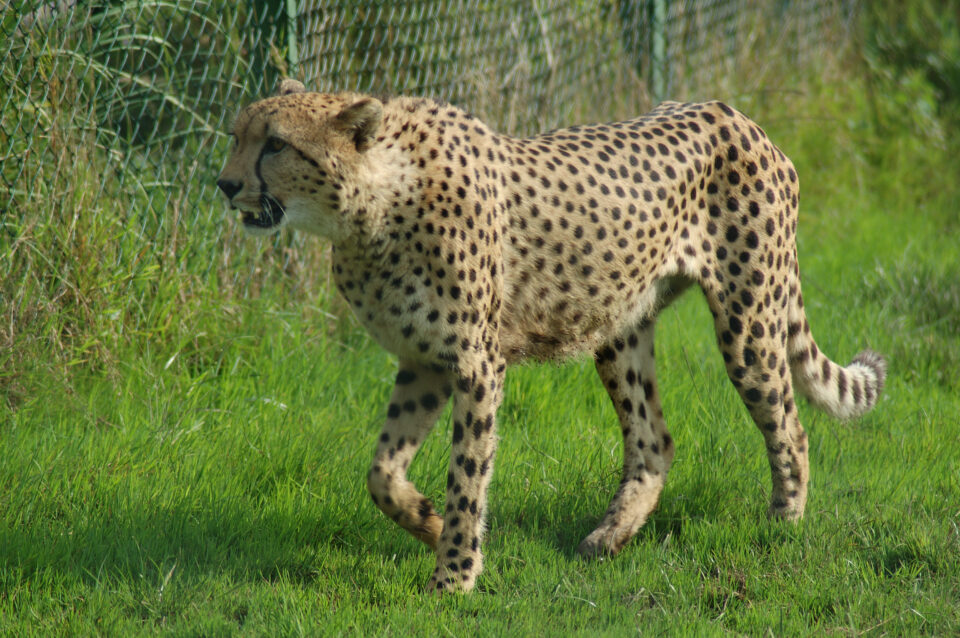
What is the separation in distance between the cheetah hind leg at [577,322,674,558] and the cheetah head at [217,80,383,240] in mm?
1302

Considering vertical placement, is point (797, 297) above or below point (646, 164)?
below

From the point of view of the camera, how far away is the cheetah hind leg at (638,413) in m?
4.08

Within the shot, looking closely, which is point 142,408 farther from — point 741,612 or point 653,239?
point 741,612

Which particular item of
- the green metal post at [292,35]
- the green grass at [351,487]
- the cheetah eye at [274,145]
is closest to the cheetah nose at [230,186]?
the cheetah eye at [274,145]

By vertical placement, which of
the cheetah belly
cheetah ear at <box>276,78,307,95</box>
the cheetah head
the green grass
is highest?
cheetah ear at <box>276,78,307,95</box>

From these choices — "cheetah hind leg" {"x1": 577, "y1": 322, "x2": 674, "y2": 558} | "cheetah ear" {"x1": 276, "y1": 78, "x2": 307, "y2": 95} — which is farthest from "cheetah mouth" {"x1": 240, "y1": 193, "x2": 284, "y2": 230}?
"cheetah hind leg" {"x1": 577, "y1": 322, "x2": 674, "y2": 558}

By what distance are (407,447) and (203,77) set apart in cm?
227

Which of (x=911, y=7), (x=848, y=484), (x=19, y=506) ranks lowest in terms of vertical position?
(x=19, y=506)

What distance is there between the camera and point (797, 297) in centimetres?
422

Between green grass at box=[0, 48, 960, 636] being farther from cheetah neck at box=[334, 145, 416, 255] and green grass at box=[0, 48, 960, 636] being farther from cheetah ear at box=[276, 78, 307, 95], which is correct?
cheetah ear at box=[276, 78, 307, 95]

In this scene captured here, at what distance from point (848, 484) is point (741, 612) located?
1.08 metres

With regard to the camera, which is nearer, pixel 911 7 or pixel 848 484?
pixel 848 484

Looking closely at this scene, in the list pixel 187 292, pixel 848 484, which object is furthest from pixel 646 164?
pixel 187 292

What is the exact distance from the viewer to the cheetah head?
10.7ft
